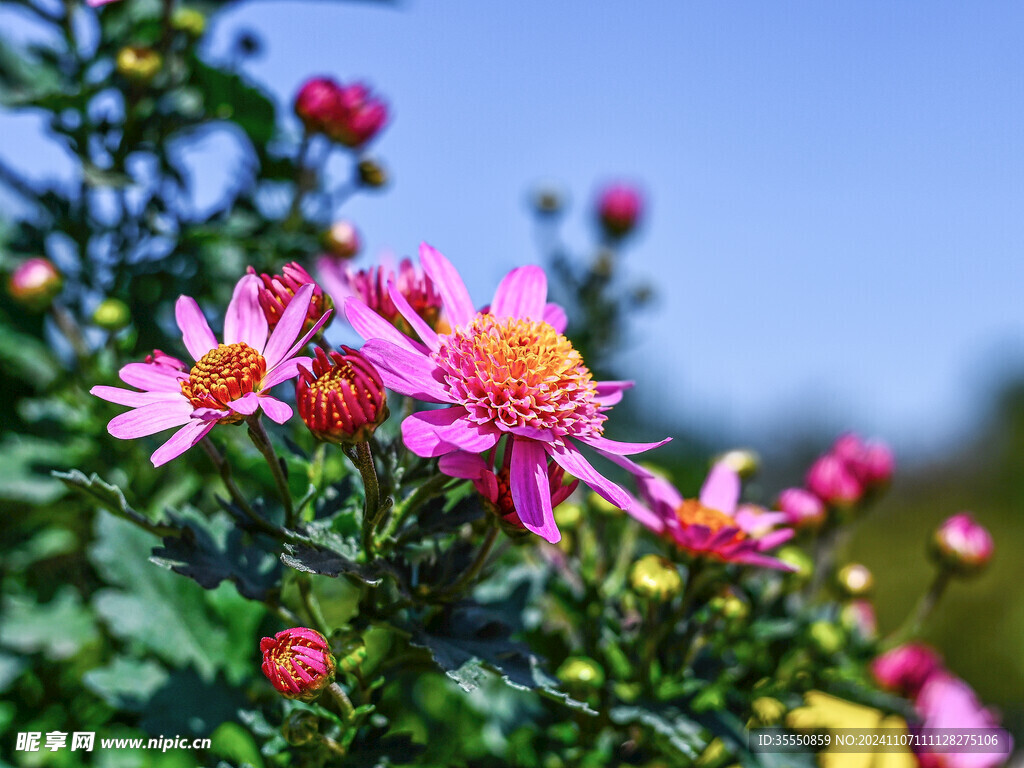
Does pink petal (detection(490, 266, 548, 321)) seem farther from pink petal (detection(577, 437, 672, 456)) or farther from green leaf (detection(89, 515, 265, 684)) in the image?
green leaf (detection(89, 515, 265, 684))

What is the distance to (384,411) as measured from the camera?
756 mm

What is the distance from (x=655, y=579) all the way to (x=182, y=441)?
0.58 metres

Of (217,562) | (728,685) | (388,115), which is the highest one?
(388,115)

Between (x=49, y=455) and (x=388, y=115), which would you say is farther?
(x=388, y=115)

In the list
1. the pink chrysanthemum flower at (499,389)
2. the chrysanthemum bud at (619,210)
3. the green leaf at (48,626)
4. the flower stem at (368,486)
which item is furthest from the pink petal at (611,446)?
the chrysanthemum bud at (619,210)

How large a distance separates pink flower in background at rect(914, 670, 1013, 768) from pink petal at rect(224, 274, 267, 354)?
50.5 inches

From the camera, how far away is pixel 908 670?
1.49 metres

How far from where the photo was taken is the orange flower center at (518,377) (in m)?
0.81

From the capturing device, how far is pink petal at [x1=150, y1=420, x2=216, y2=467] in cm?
71

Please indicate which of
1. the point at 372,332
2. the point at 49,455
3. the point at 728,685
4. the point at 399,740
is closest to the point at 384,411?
the point at 372,332

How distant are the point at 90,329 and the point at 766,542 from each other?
1.14 metres

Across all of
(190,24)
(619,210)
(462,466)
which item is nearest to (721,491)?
(462,466)

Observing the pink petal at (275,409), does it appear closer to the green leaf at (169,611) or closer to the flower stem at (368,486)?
the flower stem at (368,486)

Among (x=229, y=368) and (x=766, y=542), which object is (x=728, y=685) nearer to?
(x=766, y=542)
